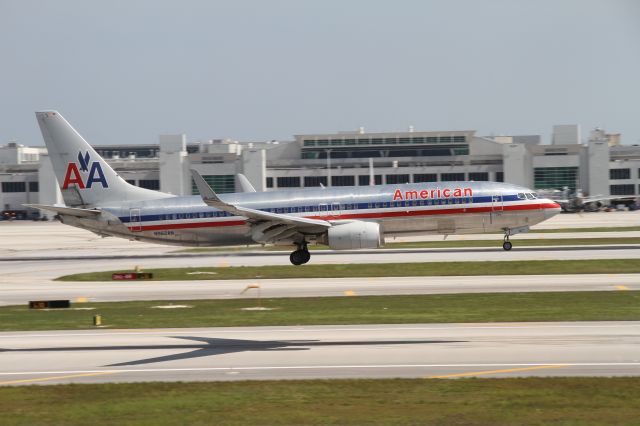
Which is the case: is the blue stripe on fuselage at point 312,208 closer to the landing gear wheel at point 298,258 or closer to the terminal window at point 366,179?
the landing gear wheel at point 298,258

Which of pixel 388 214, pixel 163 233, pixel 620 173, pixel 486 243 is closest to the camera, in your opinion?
pixel 388 214

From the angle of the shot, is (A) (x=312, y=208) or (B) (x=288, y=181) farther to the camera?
(B) (x=288, y=181)

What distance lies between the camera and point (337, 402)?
→ 55.8 ft

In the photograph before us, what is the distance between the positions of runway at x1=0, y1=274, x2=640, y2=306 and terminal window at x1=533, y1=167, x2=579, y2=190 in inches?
3197

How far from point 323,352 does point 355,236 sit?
74.2 feet

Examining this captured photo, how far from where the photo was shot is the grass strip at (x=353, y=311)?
1086 inches

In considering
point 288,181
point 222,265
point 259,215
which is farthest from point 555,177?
point 259,215

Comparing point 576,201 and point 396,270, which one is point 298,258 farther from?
point 576,201

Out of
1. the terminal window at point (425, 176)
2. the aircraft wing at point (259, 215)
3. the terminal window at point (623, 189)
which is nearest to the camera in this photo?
the aircraft wing at point (259, 215)

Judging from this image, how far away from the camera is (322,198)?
1897 inches

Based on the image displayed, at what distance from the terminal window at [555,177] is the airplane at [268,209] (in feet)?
233

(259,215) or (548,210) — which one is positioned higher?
(259,215)

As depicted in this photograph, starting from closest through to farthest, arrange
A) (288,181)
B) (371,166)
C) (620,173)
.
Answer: (371,166) → (288,181) → (620,173)

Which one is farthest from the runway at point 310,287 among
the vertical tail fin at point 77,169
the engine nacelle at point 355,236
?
the vertical tail fin at point 77,169
